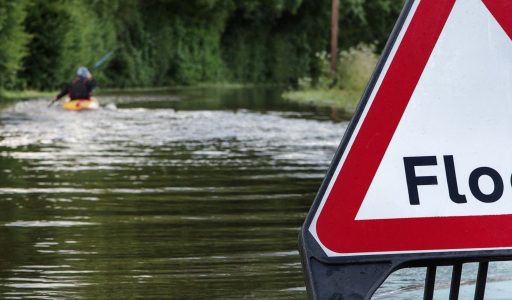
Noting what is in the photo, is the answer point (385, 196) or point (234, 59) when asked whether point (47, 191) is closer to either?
point (385, 196)

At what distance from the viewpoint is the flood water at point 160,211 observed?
8.44 meters

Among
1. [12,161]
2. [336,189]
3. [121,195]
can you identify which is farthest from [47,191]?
[336,189]

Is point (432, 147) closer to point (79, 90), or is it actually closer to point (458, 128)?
point (458, 128)

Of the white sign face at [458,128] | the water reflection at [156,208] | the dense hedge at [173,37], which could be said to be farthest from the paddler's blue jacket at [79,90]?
the white sign face at [458,128]

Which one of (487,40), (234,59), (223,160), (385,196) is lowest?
(234,59)

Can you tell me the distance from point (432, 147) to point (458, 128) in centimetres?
9

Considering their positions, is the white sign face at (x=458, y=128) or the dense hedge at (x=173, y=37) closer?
the white sign face at (x=458, y=128)

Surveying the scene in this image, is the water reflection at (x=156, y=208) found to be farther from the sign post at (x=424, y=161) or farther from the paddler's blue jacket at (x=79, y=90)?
the paddler's blue jacket at (x=79, y=90)

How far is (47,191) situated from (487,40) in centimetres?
1138

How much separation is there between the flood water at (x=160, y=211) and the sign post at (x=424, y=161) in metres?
2.47

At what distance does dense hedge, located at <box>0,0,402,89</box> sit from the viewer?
51.0 metres

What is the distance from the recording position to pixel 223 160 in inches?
769

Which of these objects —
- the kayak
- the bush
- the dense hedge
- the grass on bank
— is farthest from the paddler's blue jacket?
the bush

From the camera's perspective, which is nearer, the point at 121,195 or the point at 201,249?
the point at 201,249
